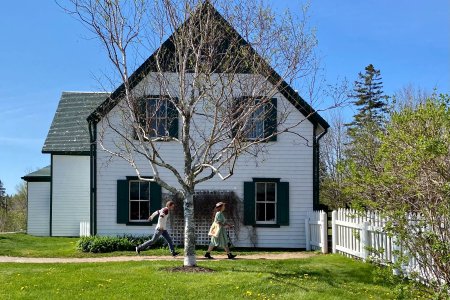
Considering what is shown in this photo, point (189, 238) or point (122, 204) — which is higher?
point (122, 204)

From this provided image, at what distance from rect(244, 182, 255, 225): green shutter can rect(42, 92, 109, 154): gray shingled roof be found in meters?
8.12

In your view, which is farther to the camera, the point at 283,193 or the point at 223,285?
the point at 283,193

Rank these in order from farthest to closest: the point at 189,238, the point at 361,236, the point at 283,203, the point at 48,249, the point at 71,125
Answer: the point at 71,125, the point at 283,203, the point at 48,249, the point at 361,236, the point at 189,238

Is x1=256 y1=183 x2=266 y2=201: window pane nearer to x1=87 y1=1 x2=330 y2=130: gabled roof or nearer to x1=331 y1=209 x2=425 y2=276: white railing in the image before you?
x1=87 y1=1 x2=330 y2=130: gabled roof

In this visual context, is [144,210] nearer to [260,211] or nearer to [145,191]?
[145,191]

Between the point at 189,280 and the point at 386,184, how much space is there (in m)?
4.28

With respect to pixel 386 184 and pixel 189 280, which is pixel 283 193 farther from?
pixel 386 184

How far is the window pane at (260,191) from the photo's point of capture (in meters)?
19.7

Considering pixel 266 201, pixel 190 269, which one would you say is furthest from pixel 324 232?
pixel 190 269

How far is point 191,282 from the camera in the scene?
10594mm

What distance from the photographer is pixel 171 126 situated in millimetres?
19297

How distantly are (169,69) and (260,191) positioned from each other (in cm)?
617

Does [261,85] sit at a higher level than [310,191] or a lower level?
higher

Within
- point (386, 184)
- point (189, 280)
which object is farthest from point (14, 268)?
point (386, 184)
